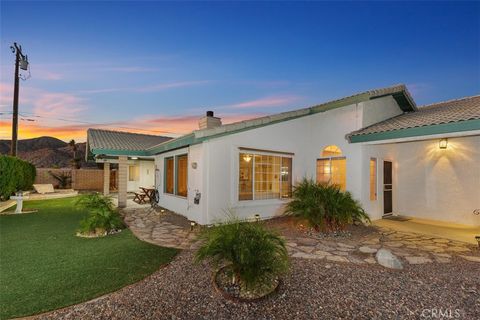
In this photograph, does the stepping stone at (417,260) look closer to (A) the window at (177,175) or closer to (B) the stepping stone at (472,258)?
(B) the stepping stone at (472,258)

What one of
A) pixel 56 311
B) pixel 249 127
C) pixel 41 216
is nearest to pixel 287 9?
pixel 249 127

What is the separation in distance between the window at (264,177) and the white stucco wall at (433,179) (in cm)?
264

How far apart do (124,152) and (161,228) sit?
18.3 feet

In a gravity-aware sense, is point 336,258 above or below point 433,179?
below

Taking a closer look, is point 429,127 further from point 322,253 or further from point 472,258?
point 322,253

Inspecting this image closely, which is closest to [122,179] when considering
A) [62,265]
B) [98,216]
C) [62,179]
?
[98,216]

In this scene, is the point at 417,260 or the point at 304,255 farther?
the point at 304,255

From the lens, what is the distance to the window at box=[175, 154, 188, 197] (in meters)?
9.50

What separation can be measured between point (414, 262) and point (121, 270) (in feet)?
17.6

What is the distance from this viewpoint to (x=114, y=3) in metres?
8.59

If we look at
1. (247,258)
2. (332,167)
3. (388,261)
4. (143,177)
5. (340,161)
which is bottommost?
(388,261)

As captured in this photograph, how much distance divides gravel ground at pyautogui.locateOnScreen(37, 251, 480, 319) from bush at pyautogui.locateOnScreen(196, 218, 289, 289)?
1.04ft

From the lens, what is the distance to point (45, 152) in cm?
4012

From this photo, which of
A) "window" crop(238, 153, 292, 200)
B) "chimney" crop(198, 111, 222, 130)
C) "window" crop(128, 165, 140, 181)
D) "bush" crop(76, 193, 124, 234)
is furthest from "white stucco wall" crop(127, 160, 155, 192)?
"window" crop(238, 153, 292, 200)
